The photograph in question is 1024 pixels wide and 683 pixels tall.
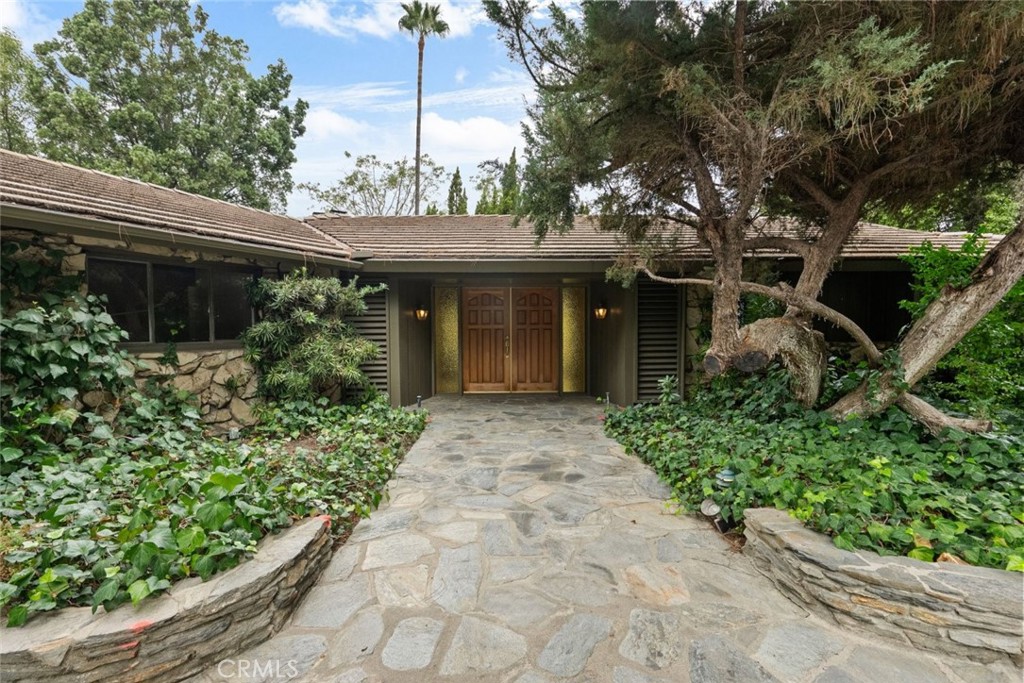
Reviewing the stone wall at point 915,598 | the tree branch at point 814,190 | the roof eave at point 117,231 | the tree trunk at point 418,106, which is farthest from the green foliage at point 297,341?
the tree trunk at point 418,106

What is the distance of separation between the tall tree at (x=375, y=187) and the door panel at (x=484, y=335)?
33.7 ft

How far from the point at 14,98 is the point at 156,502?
16.9m

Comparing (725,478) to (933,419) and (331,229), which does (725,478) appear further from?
(331,229)

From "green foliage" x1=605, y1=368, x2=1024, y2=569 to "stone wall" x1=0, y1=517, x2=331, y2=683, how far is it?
2.68m

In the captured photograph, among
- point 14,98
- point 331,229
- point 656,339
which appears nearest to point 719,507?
point 656,339

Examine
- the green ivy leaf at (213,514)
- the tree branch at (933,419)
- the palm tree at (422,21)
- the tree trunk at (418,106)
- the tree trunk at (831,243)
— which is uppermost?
the palm tree at (422,21)

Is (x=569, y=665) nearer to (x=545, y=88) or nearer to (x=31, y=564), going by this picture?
(x=31, y=564)

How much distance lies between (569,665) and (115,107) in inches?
743

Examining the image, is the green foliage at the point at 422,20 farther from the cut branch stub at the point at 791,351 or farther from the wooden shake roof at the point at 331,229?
the cut branch stub at the point at 791,351

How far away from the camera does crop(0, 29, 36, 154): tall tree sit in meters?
11.5

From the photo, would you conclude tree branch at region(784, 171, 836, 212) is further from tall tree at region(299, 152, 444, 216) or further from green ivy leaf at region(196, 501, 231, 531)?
tall tree at region(299, 152, 444, 216)

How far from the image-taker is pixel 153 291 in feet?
14.5

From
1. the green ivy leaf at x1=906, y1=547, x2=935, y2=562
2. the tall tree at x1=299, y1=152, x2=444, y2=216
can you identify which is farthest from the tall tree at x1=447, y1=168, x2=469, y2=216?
the green ivy leaf at x1=906, y1=547, x2=935, y2=562

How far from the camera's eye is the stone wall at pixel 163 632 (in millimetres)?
1577
